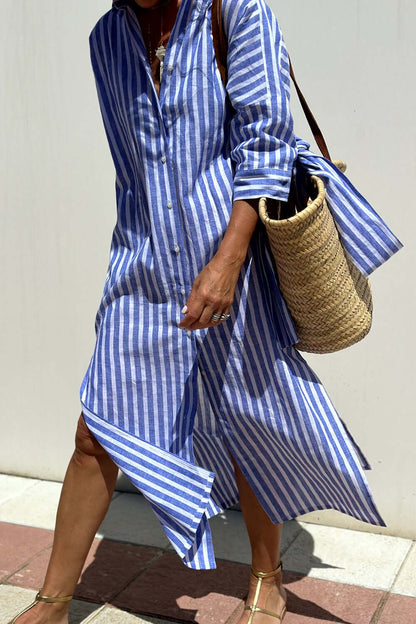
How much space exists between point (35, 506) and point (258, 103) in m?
2.13

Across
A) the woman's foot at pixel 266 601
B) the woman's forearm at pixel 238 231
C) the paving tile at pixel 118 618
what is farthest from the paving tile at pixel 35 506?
the woman's forearm at pixel 238 231

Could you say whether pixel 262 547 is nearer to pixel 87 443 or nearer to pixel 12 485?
pixel 87 443

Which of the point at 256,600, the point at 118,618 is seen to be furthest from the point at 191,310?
the point at 118,618

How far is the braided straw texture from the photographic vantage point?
2053 mm

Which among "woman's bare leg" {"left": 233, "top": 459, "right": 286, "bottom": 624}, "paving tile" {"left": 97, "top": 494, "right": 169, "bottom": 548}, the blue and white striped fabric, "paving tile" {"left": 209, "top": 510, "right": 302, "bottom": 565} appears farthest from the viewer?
"paving tile" {"left": 97, "top": 494, "right": 169, "bottom": 548}

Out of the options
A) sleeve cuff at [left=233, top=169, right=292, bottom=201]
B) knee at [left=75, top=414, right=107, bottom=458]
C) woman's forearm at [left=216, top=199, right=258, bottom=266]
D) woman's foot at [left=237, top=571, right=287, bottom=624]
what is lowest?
woman's foot at [left=237, top=571, right=287, bottom=624]

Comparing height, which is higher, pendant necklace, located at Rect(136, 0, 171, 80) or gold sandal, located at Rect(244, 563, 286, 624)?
pendant necklace, located at Rect(136, 0, 171, 80)

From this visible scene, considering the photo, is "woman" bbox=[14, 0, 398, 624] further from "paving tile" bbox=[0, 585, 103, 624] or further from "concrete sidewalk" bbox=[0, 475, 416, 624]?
"concrete sidewalk" bbox=[0, 475, 416, 624]

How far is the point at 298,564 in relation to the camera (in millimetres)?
3008

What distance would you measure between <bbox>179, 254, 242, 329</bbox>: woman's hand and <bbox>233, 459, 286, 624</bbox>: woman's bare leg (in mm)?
593

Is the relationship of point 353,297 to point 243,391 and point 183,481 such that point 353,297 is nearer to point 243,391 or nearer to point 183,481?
point 243,391

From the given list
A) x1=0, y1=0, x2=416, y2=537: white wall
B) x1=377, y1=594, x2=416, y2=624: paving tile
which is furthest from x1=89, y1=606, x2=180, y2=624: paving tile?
x1=0, y1=0, x2=416, y2=537: white wall

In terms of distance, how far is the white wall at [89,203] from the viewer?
9.84 feet

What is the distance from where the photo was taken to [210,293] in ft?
6.91
